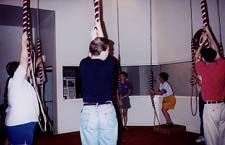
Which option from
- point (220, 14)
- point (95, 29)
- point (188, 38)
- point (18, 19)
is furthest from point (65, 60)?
point (95, 29)

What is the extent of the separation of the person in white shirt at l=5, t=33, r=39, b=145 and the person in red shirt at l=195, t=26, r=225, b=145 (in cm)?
183

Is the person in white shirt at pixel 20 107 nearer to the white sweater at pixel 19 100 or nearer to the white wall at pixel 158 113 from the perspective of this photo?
the white sweater at pixel 19 100

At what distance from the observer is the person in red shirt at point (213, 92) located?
275 cm

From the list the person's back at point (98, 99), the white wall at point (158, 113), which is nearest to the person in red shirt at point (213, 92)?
the person's back at point (98, 99)

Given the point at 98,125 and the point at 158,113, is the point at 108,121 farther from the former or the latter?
the point at 158,113

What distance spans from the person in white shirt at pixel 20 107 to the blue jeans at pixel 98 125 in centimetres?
49

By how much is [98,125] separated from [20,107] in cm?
68

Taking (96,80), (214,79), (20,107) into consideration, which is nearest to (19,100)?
(20,107)

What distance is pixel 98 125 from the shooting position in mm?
1989

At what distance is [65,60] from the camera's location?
251 inches

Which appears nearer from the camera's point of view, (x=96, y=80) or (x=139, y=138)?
(x=96, y=80)

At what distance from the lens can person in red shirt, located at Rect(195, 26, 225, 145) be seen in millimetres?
2754

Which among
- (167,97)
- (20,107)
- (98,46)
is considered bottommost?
(167,97)

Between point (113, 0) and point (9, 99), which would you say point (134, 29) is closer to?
point (113, 0)
